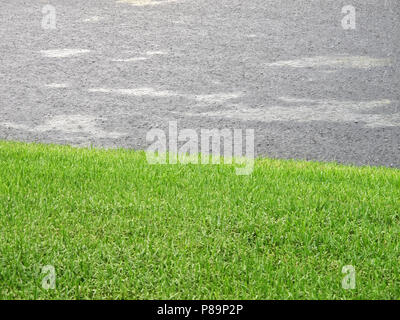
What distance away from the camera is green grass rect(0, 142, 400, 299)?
10.7 feet

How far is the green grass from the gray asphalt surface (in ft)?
4.11

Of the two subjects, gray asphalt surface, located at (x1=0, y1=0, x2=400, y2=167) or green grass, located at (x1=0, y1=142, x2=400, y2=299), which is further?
gray asphalt surface, located at (x1=0, y1=0, x2=400, y2=167)

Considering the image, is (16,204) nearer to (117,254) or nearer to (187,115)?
(117,254)

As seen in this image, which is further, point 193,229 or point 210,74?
point 210,74

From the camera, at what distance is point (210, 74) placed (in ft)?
27.1

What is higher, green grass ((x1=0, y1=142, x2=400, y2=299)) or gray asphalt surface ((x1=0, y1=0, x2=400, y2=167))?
gray asphalt surface ((x1=0, y1=0, x2=400, y2=167))

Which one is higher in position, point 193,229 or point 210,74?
point 210,74

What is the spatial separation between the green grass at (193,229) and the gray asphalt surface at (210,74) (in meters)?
1.25

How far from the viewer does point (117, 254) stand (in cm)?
359

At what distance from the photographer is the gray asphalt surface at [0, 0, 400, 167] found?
6.65 meters

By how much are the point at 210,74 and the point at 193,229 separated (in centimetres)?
474

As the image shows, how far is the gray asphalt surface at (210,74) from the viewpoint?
6.65 meters
